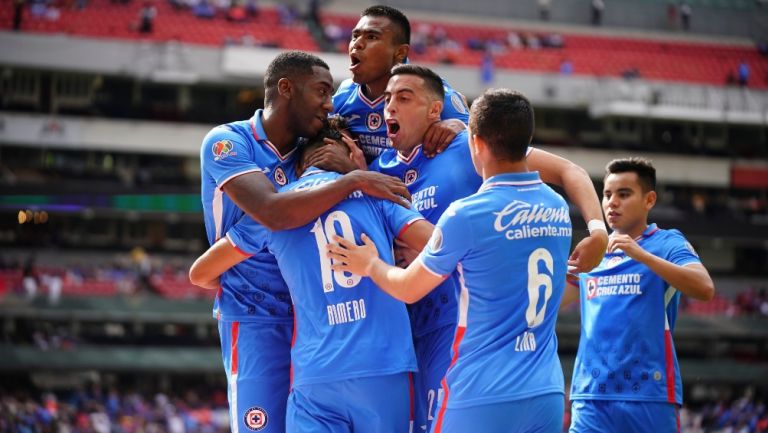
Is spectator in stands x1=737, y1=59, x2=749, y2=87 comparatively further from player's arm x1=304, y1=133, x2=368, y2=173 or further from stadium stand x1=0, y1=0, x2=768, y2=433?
player's arm x1=304, y1=133, x2=368, y2=173

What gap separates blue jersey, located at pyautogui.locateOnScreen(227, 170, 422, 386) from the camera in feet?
18.0

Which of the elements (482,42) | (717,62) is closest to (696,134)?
(717,62)

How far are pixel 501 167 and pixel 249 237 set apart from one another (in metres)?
1.82

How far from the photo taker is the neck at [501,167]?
5227mm

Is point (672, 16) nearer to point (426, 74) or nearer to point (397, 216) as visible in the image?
point (426, 74)

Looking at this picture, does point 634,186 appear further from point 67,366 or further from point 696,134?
point 696,134

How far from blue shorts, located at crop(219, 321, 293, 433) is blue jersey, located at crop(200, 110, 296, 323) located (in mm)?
95

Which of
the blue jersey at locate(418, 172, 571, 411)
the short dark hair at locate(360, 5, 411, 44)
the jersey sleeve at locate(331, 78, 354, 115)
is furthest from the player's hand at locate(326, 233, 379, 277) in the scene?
the short dark hair at locate(360, 5, 411, 44)

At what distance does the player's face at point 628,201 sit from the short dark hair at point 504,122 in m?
3.06

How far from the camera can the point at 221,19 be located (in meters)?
42.1

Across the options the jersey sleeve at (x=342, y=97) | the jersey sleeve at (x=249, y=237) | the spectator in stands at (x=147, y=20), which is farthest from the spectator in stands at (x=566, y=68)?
the jersey sleeve at (x=249, y=237)

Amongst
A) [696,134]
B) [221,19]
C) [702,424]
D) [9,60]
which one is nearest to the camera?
[702,424]

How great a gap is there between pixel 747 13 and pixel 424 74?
4763cm

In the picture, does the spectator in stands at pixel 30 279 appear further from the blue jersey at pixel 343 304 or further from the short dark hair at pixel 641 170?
the blue jersey at pixel 343 304
